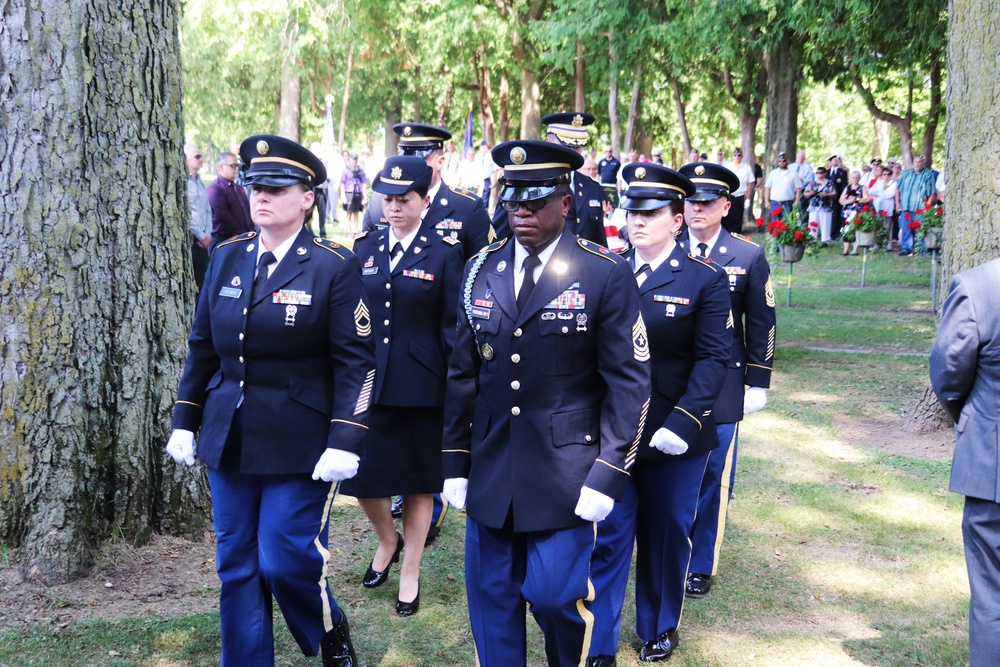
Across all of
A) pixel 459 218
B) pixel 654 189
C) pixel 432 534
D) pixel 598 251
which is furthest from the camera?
pixel 432 534

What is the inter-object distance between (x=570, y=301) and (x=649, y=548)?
5.47 ft

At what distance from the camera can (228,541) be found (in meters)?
4.42

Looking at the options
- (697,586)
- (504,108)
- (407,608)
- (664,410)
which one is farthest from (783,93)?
(407,608)

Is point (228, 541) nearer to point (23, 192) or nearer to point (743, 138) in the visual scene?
point (23, 192)

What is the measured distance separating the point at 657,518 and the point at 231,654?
1989 mm

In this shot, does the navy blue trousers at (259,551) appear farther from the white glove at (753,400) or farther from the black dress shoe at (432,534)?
the white glove at (753,400)

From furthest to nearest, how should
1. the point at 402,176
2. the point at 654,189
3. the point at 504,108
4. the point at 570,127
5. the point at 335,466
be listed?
the point at 504,108 < the point at 570,127 < the point at 402,176 < the point at 654,189 < the point at 335,466

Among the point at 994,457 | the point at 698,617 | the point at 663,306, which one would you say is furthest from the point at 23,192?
the point at 994,457

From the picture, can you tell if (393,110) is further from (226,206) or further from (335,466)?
(335,466)

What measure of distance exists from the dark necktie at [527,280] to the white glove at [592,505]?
0.73m

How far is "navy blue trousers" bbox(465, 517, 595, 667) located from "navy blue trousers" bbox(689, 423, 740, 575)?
1.92m

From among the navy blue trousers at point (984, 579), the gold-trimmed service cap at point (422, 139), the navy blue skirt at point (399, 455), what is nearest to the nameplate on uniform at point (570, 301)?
the navy blue trousers at point (984, 579)

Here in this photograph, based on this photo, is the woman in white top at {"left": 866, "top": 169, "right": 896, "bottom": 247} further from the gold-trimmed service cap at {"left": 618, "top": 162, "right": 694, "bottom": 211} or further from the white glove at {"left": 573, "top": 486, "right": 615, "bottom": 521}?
the white glove at {"left": 573, "top": 486, "right": 615, "bottom": 521}

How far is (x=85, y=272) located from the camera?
5.55 metres
